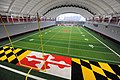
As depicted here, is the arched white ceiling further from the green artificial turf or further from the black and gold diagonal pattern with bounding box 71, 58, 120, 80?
the black and gold diagonal pattern with bounding box 71, 58, 120, 80

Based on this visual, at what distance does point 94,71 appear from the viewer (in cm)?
581

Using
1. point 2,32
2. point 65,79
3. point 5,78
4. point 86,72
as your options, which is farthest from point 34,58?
point 2,32

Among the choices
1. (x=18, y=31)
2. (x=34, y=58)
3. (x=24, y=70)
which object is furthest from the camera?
(x=18, y=31)

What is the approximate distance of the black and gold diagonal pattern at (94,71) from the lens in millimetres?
5254

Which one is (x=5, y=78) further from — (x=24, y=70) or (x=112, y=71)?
(x=112, y=71)

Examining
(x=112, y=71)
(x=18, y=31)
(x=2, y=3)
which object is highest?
(x=2, y=3)

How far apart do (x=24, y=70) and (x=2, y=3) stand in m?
13.5

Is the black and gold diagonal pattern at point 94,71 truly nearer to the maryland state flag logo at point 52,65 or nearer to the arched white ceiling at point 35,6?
the maryland state flag logo at point 52,65

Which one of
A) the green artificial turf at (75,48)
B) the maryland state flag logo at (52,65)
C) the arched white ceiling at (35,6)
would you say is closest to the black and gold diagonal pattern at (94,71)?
the maryland state flag logo at (52,65)

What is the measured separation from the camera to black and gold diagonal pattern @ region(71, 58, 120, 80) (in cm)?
525

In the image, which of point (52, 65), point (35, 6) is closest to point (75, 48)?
point (52, 65)

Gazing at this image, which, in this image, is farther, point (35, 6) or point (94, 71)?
point (35, 6)

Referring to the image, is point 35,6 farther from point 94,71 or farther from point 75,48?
point 94,71

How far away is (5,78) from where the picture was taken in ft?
16.2
